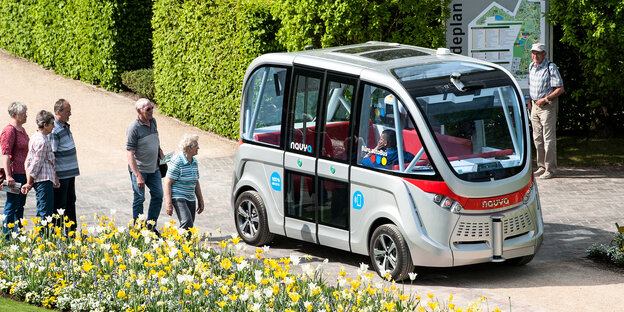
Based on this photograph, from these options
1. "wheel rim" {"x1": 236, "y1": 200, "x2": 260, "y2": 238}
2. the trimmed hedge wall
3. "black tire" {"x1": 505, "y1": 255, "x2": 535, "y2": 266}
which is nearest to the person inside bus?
"black tire" {"x1": 505, "y1": 255, "x2": 535, "y2": 266}

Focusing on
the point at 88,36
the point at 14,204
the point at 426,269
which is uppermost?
the point at 88,36

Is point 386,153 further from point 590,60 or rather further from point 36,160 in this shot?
point 590,60

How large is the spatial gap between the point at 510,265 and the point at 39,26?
45.2 ft

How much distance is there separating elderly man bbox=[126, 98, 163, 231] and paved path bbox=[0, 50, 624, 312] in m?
1.02

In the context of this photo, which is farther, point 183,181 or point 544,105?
point 544,105

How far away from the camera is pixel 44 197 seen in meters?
10.4

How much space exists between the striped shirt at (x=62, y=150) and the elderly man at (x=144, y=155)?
0.61 meters

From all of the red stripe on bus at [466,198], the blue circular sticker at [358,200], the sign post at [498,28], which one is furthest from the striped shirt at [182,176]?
the sign post at [498,28]

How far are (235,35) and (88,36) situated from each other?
15.5ft

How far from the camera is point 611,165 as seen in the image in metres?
15.2

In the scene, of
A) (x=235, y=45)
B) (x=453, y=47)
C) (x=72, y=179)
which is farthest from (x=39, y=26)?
(x=72, y=179)

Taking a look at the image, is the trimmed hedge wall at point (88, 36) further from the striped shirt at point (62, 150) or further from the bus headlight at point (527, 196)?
the bus headlight at point (527, 196)

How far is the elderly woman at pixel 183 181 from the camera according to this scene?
10641 millimetres

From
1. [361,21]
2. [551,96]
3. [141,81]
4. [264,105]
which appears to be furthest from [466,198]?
[141,81]
